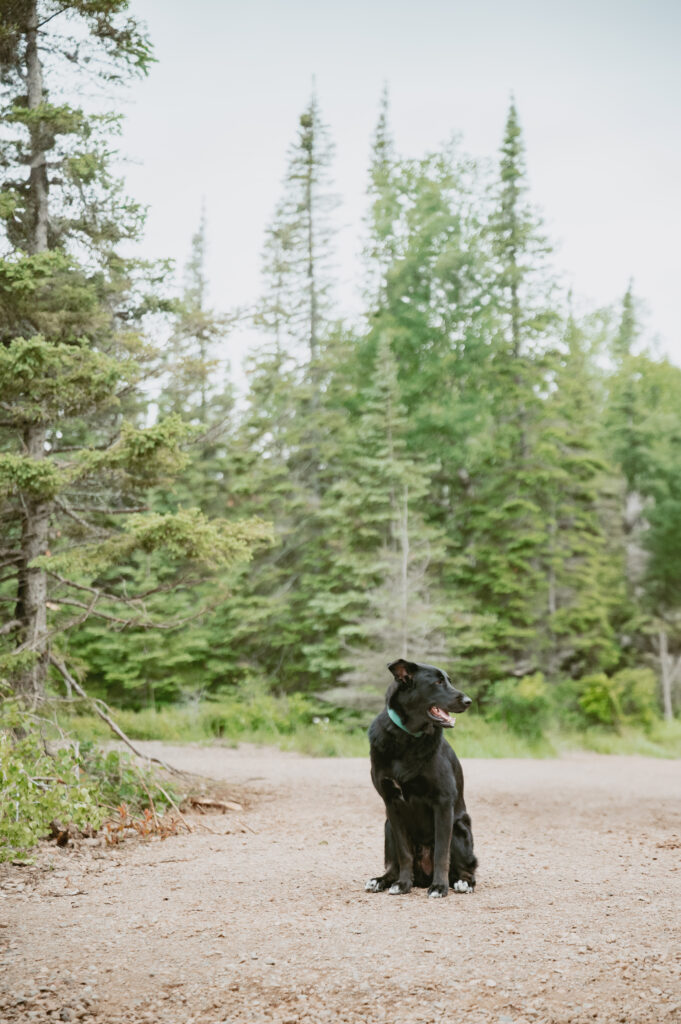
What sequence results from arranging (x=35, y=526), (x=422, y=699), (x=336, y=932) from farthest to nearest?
(x=35, y=526) < (x=422, y=699) < (x=336, y=932)

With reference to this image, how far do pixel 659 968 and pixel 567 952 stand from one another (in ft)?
1.25

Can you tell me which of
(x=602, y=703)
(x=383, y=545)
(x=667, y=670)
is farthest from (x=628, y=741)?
(x=667, y=670)

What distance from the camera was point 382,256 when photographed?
2261cm

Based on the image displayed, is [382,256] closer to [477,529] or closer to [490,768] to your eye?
[477,529]

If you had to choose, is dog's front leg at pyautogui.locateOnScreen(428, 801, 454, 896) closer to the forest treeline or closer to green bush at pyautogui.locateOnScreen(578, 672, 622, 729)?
the forest treeline

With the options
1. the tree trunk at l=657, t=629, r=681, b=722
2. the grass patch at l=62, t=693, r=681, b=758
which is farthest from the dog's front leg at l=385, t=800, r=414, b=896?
the tree trunk at l=657, t=629, r=681, b=722

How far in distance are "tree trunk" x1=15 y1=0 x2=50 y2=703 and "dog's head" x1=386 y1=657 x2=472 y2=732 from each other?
4.20m

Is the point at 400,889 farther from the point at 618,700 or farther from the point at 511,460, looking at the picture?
the point at 511,460

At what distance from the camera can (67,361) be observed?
25.3 ft

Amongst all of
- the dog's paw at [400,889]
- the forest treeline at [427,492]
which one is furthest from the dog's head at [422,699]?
the forest treeline at [427,492]

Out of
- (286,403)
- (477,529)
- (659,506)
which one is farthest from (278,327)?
(659,506)

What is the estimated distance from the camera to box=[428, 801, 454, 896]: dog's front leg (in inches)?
182

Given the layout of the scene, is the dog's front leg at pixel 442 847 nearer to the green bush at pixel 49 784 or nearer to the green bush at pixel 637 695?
the green bush at pixel 49 784

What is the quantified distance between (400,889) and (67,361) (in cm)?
529
